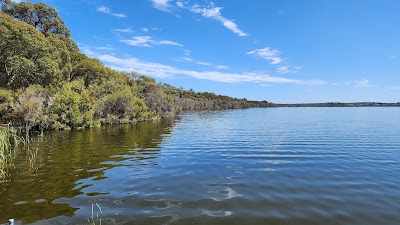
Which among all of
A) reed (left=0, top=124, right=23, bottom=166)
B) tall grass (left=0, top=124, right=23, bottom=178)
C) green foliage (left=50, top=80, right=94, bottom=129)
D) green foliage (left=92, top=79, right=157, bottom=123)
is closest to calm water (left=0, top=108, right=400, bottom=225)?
tall grass (left=0, top=124, right=23, bottom=178)

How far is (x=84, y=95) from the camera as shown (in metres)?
44.1

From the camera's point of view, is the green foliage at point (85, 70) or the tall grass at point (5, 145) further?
the green foliage at point (85, 70)

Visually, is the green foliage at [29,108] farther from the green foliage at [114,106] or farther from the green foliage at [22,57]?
the green foliage at [114,106]

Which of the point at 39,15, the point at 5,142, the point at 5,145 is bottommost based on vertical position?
the point at 5,145

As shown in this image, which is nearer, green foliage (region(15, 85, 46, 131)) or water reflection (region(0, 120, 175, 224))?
water reflection (region(0, 120, 175, 224))

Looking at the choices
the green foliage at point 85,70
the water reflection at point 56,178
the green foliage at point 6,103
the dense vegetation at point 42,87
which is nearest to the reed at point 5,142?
the water reflection at point 56,178

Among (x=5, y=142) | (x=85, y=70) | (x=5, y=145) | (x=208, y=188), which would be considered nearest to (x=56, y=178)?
(x=5, y=142)

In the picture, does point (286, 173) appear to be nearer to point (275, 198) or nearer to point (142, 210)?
point (275, 198)

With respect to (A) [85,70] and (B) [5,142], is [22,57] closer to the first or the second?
(A) [85,70]

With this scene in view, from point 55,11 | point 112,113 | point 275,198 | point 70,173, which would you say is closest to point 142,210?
point 275,198

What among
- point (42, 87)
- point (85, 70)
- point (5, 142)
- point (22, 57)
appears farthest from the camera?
point (85, 70)

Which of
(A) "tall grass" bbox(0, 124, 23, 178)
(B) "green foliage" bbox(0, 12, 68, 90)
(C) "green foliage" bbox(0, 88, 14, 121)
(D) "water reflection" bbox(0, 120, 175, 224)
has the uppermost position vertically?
(B) "green foliage" bbox(0, 12, 68, 90)

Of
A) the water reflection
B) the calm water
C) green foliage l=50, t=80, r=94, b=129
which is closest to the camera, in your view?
the calm water

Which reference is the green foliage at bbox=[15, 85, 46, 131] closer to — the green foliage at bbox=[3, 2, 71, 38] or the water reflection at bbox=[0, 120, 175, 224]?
the water reflection at bbox=[0, 120, 175, 224]
